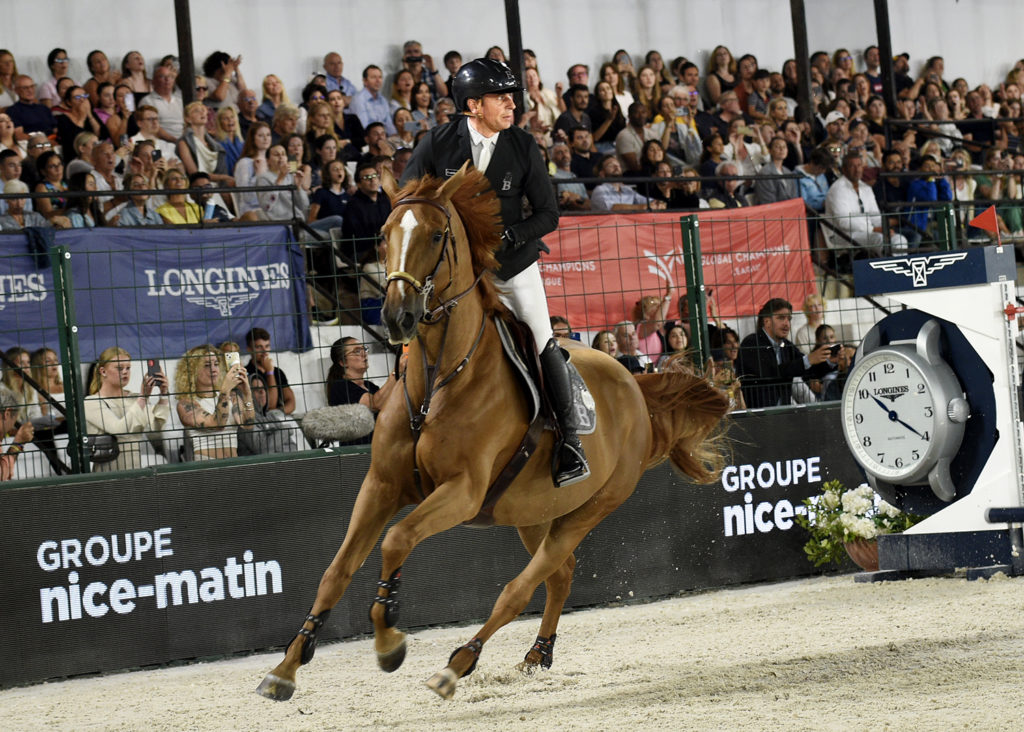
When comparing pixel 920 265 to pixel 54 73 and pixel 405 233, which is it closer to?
pixel 405 233

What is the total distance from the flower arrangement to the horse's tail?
5.80ft

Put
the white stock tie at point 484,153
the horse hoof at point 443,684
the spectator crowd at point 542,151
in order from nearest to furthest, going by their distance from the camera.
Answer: the horse hoof at point 443,684
the white stock tie at point 484,153
the spectator crowd at point 542,151

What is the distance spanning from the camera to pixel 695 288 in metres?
9.31

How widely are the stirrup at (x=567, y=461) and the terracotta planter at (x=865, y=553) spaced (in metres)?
3.56

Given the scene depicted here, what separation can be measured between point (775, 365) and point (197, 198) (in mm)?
5001

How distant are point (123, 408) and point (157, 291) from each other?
4.38 feet

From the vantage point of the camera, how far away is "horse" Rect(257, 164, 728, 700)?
15.9ft

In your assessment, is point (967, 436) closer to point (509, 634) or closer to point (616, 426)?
point (616, 426)

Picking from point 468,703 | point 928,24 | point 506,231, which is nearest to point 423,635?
point 468,703

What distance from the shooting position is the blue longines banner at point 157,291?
8695mm

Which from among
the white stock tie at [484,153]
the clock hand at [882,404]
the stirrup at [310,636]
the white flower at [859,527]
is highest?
the white stock tie at [484,153]

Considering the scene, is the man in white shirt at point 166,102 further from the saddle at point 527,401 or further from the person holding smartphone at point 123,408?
the saddle at point 527,401

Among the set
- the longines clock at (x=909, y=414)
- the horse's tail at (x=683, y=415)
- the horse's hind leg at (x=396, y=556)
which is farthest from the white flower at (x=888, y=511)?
the horse's hind leg at (x=396, y=556)

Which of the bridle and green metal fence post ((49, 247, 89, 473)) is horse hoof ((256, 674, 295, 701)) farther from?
green metal fence post ((49, 247, 89, 473))
